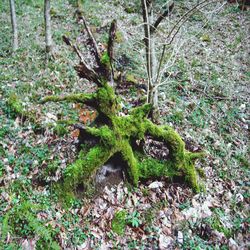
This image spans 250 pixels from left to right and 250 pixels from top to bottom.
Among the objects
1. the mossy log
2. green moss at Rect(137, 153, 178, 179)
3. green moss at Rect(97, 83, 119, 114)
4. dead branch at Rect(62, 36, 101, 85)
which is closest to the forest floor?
green moss at Rect(137, 153, 178, 179)

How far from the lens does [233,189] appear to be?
5.37 metres

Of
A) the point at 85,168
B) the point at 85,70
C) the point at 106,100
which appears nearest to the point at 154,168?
the point at 85,168

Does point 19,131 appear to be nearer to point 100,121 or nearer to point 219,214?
point 100,121

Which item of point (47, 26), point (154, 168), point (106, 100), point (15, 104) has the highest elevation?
point (106, 100)

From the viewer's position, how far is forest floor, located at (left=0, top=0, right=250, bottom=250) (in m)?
4.13

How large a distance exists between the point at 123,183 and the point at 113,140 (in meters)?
0.91

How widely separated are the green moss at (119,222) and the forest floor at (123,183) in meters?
0.02

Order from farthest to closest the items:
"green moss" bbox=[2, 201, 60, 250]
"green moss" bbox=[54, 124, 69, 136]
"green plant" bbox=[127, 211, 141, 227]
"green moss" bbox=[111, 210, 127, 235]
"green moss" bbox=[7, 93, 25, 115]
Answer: "green moss" bbox=[7, 93, 25, 115], "green moss" bbox=[54, 124, 69, 136], "green plant" bbox=[127, 211, 141, 227], "green moss" bbox=[111, 210, 127, 235], "green moss" bbox=[2, 201, 60, 250]

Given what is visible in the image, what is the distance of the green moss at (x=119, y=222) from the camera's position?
13.9 ft

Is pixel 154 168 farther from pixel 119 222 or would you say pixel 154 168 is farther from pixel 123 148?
pixel 119 222

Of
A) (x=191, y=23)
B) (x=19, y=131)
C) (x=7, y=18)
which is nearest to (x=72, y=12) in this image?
(x=7, y=18)

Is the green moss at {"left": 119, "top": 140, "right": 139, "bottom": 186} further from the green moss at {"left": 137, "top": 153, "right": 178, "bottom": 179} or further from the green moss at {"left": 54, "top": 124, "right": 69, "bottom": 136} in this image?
the green moss at {"left": 54, "top": 124, "right": 69, "bottom": 136}

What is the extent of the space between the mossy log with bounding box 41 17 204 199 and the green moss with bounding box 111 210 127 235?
0.63 meters

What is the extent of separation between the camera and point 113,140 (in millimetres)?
4461
